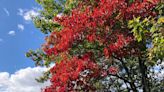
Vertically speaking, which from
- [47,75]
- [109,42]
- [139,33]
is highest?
[47,75]

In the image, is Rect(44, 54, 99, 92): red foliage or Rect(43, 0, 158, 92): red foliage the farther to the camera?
Rect(44, 54, 99, 92): red foliage

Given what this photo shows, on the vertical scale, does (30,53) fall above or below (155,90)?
above

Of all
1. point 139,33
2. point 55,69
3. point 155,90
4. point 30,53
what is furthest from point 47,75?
point 139,33

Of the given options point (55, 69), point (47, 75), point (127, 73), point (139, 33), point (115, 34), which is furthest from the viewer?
point (47, 75)

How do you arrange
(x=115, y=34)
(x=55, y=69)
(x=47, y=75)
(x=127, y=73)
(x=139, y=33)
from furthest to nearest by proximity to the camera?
(x=47, y=75) < (x=127, y=73) < (x=55, y=69) < (x=115, y=34) < (x=139, y=33)

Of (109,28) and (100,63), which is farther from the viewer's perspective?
(100,63)

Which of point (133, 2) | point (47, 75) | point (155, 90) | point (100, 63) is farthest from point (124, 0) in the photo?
point (47, 75)

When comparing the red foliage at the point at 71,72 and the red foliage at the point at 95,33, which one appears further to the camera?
the red foliage at the point at 71,72

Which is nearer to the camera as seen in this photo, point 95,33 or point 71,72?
point 95,33

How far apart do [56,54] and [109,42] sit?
396 cm

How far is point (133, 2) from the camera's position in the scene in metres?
20.9

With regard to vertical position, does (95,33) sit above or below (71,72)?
above

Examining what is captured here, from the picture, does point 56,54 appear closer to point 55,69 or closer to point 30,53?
point 55,69

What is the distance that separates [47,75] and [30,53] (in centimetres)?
301
